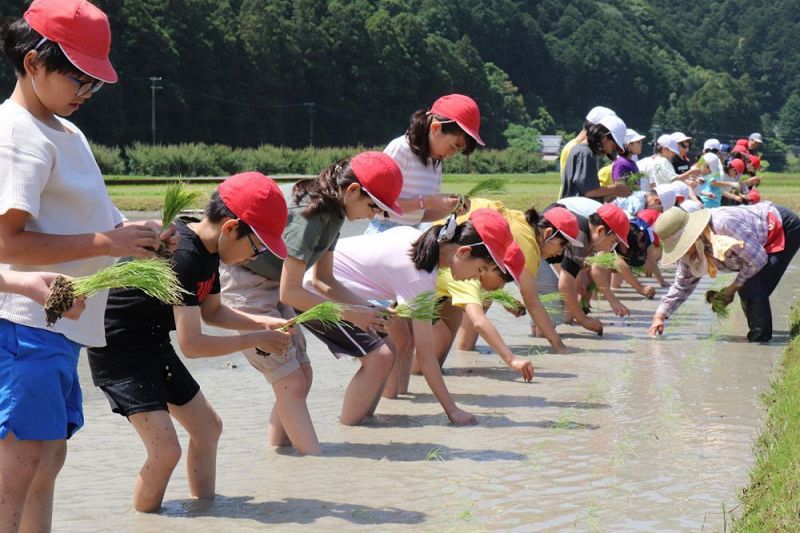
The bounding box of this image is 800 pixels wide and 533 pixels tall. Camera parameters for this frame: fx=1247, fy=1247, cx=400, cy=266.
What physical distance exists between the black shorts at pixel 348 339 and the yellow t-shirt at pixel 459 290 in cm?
118

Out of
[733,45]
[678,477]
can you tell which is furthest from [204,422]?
[733,45]

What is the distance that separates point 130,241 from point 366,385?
313 cm

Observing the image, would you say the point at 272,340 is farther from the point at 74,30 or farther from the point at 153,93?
the point at 153,93

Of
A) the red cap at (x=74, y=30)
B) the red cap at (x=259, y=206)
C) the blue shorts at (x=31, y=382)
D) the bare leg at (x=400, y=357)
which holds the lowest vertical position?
the bare leg at (x=400, y=357)

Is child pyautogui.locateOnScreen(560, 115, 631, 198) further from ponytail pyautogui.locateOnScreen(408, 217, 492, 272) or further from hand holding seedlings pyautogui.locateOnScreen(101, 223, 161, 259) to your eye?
hand holding seedlings pyautogui.locateOnScreen(101, 223, 161, 259)

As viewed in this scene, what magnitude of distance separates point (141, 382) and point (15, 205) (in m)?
1.40

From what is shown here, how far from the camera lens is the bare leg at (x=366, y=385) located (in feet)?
21.6

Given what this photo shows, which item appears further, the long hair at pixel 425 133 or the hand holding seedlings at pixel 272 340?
the long hair at pixel 425 133

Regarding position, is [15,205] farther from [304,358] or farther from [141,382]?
[304,358]

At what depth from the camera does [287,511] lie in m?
5.11

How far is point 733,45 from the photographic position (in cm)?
16112

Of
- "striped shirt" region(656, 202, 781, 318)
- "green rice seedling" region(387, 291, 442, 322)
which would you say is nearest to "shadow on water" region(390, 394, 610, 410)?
"green rice seedling" region(387, 291, 442, 322)

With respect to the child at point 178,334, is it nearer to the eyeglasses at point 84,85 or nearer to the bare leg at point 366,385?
the eyeglasses at point 84,85

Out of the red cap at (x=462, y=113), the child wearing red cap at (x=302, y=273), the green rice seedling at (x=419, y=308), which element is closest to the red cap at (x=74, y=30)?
the child wearing red cap at (x=302, y=273)
